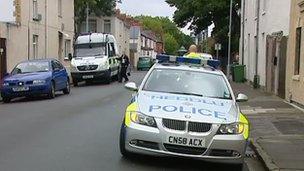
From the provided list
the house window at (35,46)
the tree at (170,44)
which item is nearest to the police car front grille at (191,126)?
the house window at (35,46)

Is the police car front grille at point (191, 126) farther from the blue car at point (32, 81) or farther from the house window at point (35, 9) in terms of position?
the house window at point (35, 9)

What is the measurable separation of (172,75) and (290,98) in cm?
1062

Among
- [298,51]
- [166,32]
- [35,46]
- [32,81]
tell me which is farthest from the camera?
[166,32]

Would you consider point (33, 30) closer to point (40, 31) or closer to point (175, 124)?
point (40, 31)

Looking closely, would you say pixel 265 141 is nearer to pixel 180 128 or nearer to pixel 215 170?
pixel 215 170

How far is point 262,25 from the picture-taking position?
28750mm

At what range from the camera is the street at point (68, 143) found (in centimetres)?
846

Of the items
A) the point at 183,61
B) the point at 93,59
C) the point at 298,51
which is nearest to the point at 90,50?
the point at 93,59

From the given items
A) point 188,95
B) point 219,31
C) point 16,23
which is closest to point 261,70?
point 16,23

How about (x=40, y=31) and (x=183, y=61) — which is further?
(x=40, y=31)

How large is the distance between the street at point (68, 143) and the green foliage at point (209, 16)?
3515cm

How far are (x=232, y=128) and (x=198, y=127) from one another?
1.72 feet

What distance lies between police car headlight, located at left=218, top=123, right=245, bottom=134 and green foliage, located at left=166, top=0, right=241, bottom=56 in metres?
42.6

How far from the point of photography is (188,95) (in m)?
9.30
